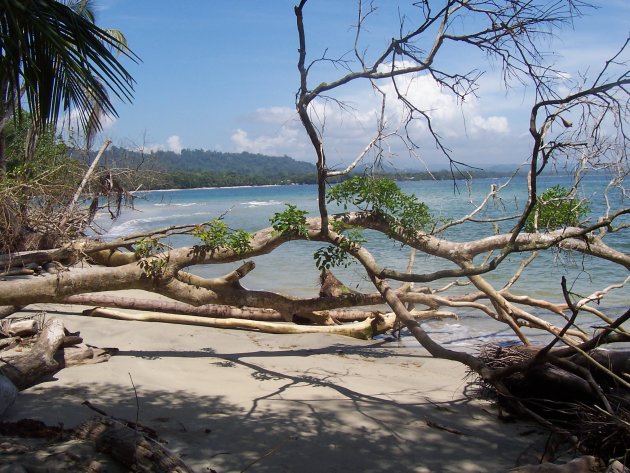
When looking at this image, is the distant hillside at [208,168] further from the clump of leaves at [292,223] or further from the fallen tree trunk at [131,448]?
the fallen tree trunk at [131,448]

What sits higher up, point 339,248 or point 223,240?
point 223,240

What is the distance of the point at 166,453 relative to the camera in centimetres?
341

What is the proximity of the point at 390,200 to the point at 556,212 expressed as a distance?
2.60m

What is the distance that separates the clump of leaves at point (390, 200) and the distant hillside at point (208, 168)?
0.56 metres

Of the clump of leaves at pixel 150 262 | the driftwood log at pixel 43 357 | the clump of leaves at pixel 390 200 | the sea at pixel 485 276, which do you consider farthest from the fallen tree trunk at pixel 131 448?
the clump of leaves at pixel 390 200

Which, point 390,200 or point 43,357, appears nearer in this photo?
point 43,357

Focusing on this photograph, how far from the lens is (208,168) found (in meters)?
138

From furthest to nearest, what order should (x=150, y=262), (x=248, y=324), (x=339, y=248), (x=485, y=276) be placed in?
(x=485, y=276)
(x=248, y=324)
(x=339, y=248)
(x=150, y=262)

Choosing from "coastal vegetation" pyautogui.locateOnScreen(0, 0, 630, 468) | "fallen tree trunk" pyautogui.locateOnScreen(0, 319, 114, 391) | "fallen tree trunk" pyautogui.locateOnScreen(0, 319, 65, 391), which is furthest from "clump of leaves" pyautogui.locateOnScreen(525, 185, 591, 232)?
"fallen tree trunk" pyautogui.locateOnScreen(0, 319, 65, 391)

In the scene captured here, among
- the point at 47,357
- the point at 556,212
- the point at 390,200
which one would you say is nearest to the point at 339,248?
the point at 390,200

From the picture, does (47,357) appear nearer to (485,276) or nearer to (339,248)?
(339,248)

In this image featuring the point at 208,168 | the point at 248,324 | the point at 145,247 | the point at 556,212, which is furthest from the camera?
the point at 208,168

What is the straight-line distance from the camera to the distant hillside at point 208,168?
13523mm

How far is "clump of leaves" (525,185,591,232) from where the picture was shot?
8.44m
